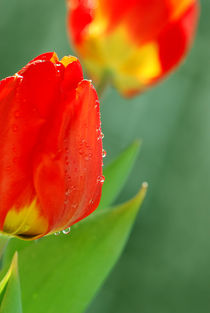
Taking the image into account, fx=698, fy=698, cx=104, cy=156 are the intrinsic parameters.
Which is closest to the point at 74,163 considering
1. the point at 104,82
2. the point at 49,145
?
the point at 49,145

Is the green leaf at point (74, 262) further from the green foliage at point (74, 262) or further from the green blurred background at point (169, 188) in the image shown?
the green blurred background at point (169, 188)

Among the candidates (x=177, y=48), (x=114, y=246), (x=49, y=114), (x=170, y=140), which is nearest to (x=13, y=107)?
(x=49, y=114)

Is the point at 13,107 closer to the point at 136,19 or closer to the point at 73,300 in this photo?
the point at 73,300

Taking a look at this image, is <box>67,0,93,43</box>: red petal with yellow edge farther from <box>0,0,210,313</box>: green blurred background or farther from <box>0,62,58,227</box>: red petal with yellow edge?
<box>0,0,210,313</box>: green blurred background

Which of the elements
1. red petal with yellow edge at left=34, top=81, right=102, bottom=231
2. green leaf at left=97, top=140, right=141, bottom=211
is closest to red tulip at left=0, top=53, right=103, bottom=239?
red petal with yellow edge at left=34, top=81, right=102, bottom=231

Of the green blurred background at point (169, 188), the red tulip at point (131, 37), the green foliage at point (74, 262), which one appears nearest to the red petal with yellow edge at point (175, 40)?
the red tulip at point (131, 37)

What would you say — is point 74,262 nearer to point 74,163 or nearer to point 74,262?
point 74,262
